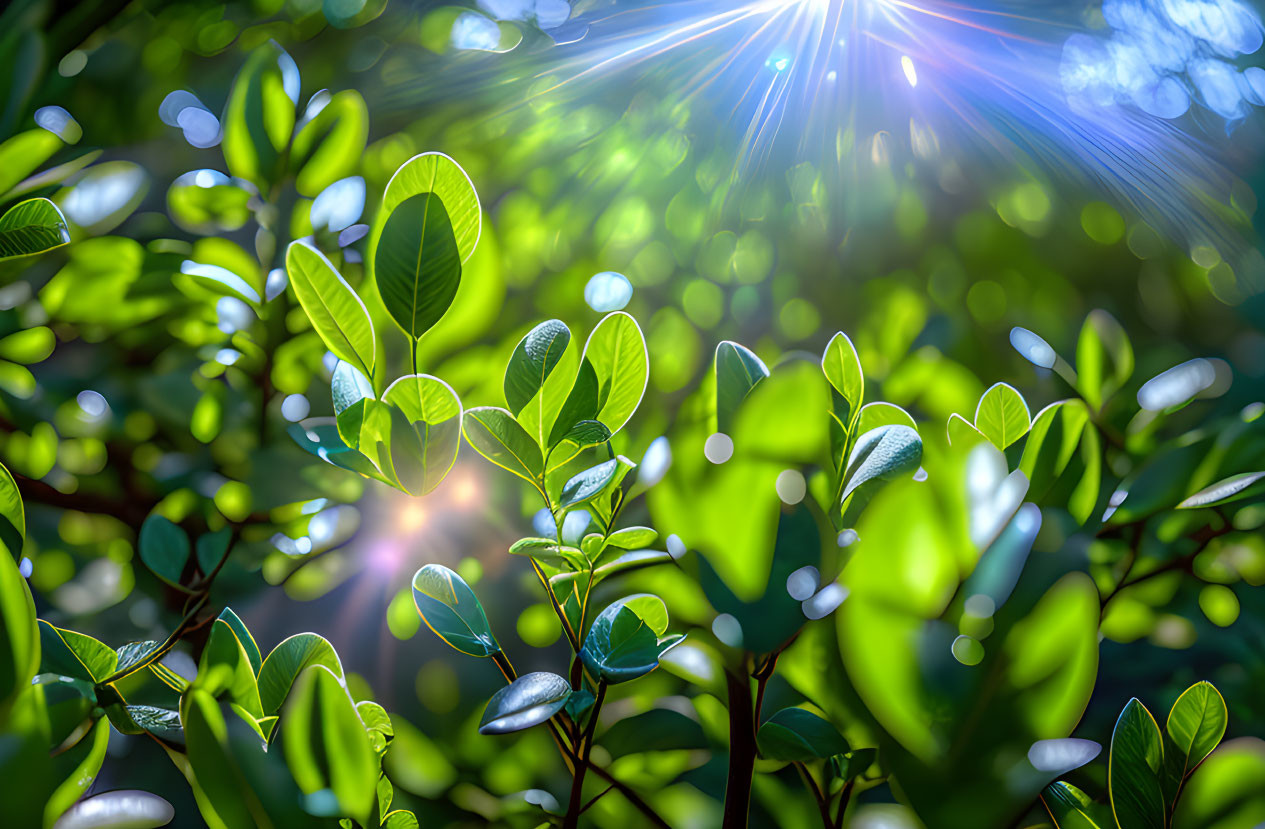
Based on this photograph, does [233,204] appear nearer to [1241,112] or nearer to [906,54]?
[906,54]

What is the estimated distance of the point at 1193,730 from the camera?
0.17m

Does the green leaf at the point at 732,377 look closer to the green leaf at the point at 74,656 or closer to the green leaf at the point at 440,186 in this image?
the green leaf at the point at 440,186

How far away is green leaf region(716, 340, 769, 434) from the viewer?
160 mm

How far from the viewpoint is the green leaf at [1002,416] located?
7.9 inches

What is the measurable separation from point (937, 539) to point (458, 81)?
0.26 metres

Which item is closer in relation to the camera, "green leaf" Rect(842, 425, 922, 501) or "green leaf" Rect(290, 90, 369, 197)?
"green leaf" Rect(842, 425, 922, 501)

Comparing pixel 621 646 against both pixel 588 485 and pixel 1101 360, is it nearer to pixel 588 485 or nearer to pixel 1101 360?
pixel 588 485

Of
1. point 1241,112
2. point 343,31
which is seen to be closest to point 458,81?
point 343,31

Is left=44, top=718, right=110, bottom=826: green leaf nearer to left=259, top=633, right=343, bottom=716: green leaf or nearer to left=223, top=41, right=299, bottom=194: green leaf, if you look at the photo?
left=259, top=633, right=343, bottom=716: green leaf

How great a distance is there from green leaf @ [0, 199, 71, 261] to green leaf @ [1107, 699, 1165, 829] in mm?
342

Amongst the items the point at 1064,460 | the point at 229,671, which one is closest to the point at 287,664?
the point at 229,671

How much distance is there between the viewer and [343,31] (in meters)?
0.28

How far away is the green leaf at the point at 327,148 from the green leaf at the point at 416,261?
0.11 meters

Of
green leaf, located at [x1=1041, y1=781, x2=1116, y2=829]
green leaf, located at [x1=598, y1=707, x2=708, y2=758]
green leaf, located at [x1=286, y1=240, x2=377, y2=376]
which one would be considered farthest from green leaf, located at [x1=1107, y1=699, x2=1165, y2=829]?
green leaf, located at [x1=286, y1=240, x2=377, y2=376]
